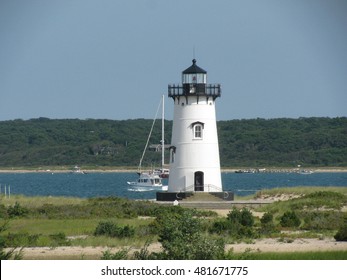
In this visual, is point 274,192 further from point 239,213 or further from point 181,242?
point 181,242

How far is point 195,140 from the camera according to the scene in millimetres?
55156

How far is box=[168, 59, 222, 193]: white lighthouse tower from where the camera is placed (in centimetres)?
5525

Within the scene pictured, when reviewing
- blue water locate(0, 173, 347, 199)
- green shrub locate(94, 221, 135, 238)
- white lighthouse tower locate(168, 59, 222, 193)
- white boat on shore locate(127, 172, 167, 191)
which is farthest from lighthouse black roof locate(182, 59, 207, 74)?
white boat on shore locate(127, 172, 167, 191)

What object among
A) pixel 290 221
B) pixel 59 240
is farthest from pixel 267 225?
pixel 59 240

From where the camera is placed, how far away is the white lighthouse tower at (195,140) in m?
55.2

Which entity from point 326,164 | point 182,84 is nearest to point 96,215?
point 182,84

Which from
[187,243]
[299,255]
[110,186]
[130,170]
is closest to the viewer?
[187,243]

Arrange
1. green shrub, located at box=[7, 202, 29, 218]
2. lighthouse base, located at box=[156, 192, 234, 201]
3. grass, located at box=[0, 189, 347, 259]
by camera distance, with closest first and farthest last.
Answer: grass, located at box=[0, 189, 347, 259], green shrub, located at box=[7, 202, 29, 218], lighthouse base, located at box=[156, 192, 234, 201]

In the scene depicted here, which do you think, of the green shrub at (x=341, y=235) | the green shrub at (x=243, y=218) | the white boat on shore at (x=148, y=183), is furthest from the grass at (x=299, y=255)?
the white boat on shore at (x=148, y=183)

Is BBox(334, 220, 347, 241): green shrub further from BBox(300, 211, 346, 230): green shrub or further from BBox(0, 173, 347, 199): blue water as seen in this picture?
BBox(0, 173, 347, 199): blue water

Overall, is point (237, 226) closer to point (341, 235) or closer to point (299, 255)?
point (341, 235)

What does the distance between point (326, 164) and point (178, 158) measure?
129 m

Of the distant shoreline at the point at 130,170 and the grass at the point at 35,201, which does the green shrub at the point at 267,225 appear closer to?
the grass at the point at 35,201
